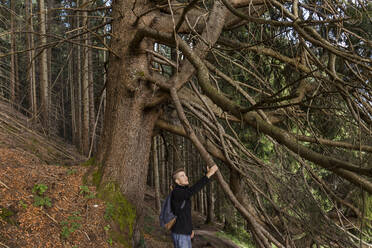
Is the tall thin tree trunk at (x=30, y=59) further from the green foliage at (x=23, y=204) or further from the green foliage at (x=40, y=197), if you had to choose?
the green foliage at (x=23, y=204)

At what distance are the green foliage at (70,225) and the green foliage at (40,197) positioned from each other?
1.14 ft

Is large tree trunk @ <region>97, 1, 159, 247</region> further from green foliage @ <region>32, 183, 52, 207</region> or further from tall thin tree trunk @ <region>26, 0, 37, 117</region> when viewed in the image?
tall thin tree trunk @ <region>26, 0, 37, 117</region>

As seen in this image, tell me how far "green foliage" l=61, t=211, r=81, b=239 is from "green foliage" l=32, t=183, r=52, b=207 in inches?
13.7

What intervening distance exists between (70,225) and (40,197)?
605 mm

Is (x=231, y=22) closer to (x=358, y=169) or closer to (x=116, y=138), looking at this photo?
(x=116, y=138)

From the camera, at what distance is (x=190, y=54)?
3354mm

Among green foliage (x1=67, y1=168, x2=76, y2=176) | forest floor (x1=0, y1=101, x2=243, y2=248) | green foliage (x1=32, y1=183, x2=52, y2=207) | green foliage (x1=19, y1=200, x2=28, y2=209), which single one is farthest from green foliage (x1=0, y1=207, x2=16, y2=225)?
green foliage (x1=67, y1=168, x2=76, y2=176)

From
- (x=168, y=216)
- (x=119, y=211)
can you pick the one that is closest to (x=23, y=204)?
(x=119, y=211)

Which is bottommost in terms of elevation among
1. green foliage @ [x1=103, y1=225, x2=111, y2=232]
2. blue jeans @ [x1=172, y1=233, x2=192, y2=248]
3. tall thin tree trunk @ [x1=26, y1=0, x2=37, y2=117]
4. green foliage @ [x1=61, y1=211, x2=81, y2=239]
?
blue jeans @ [x1=172, y1=233, x2=192, y2=248]

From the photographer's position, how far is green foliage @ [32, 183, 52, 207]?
3840 mm

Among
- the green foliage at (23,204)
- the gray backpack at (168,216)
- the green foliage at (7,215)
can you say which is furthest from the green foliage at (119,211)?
the green foliage at (7,215)

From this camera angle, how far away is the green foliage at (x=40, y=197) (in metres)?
3.84

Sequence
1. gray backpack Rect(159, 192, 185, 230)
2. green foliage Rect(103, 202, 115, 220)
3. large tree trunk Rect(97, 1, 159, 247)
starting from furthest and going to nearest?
large tree trunk Rect(97, 1, 159, 247), green foliage Rect(103, 202, 115, 220), gray backpack Rect(159, 192, 185, 230)

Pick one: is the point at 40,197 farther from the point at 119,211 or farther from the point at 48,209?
the point at 119,211
